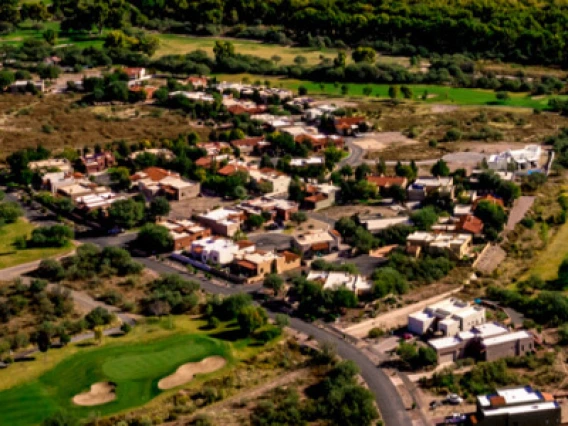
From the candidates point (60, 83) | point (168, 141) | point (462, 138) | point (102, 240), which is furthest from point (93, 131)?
point (462, 138)

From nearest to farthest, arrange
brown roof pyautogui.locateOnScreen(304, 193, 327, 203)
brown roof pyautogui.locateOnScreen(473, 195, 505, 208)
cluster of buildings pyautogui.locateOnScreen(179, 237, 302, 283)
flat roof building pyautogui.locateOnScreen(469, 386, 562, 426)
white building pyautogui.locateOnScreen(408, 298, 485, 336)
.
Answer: flat roof building pyautogui.locateOnScreen(469, 386, 562, 426) → white building pyautogui.locateOnScreen(408, 298, 485, 336) → cluster of buildings pyautogui.locateOnScreen(179, 237, 302, 283) → brown roof pyautogui.locateOnScreen(473, 195, 505, 208) → brown roof pyautogui.locateOnScreen(304, 193, 327, 203)

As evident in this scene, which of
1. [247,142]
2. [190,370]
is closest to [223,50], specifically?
[247,142]

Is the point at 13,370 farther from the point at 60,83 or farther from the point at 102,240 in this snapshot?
the point at 60,83

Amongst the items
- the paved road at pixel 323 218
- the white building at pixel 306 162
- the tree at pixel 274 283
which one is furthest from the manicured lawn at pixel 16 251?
the white building at pixel 306 162

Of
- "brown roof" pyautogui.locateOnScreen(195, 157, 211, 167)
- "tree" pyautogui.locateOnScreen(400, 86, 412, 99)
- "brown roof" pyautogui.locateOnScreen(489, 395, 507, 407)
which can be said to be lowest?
"brown roof" pyautogui.locateOnScreen(489, 395, 507, 407)

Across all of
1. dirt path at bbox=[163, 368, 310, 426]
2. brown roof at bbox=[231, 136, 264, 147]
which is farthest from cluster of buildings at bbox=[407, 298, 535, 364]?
brown roof at bbox=[231, 136, 264, 147]

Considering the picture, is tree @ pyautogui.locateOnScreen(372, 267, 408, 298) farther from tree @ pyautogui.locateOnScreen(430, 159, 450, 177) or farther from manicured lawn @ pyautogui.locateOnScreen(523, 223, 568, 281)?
tree @ pyautogui.locateOnScreen(430, 159, 450, 177)

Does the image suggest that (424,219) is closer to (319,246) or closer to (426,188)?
(319,246)
